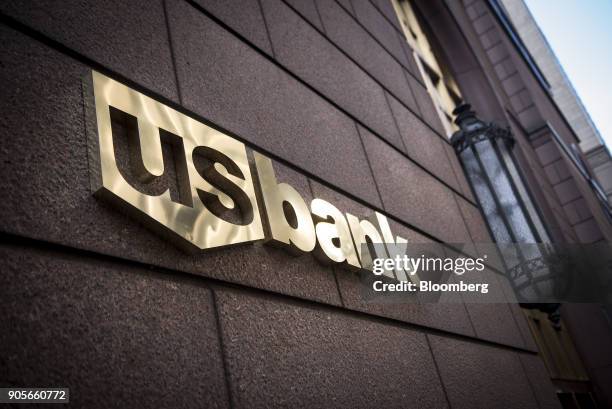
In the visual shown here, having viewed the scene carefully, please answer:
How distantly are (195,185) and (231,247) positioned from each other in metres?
0.23

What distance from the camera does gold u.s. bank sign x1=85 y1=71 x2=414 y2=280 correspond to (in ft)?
4.59

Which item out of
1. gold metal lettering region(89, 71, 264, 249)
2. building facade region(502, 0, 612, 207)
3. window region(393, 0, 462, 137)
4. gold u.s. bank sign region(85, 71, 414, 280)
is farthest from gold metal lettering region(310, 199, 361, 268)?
building facade region(502, 0, 612, 207)

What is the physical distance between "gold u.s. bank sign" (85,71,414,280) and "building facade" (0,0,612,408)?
34 mm

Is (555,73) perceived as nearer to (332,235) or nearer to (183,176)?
(332,235)

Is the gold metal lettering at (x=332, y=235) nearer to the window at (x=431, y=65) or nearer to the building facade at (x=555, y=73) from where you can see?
the window at (x=431, y=65)

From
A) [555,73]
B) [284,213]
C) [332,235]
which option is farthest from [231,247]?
[555,73]

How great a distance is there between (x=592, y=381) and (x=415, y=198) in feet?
14.1

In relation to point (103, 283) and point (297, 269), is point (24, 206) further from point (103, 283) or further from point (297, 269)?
point (297, 269)

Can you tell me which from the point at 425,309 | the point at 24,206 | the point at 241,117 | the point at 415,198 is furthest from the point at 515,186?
the point at 24,206

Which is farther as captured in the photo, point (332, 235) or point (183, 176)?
point (332, 235)

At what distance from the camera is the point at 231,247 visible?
5.43 feet

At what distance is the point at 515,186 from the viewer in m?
4.37

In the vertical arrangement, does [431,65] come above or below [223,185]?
above

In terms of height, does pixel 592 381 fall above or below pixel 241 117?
below
